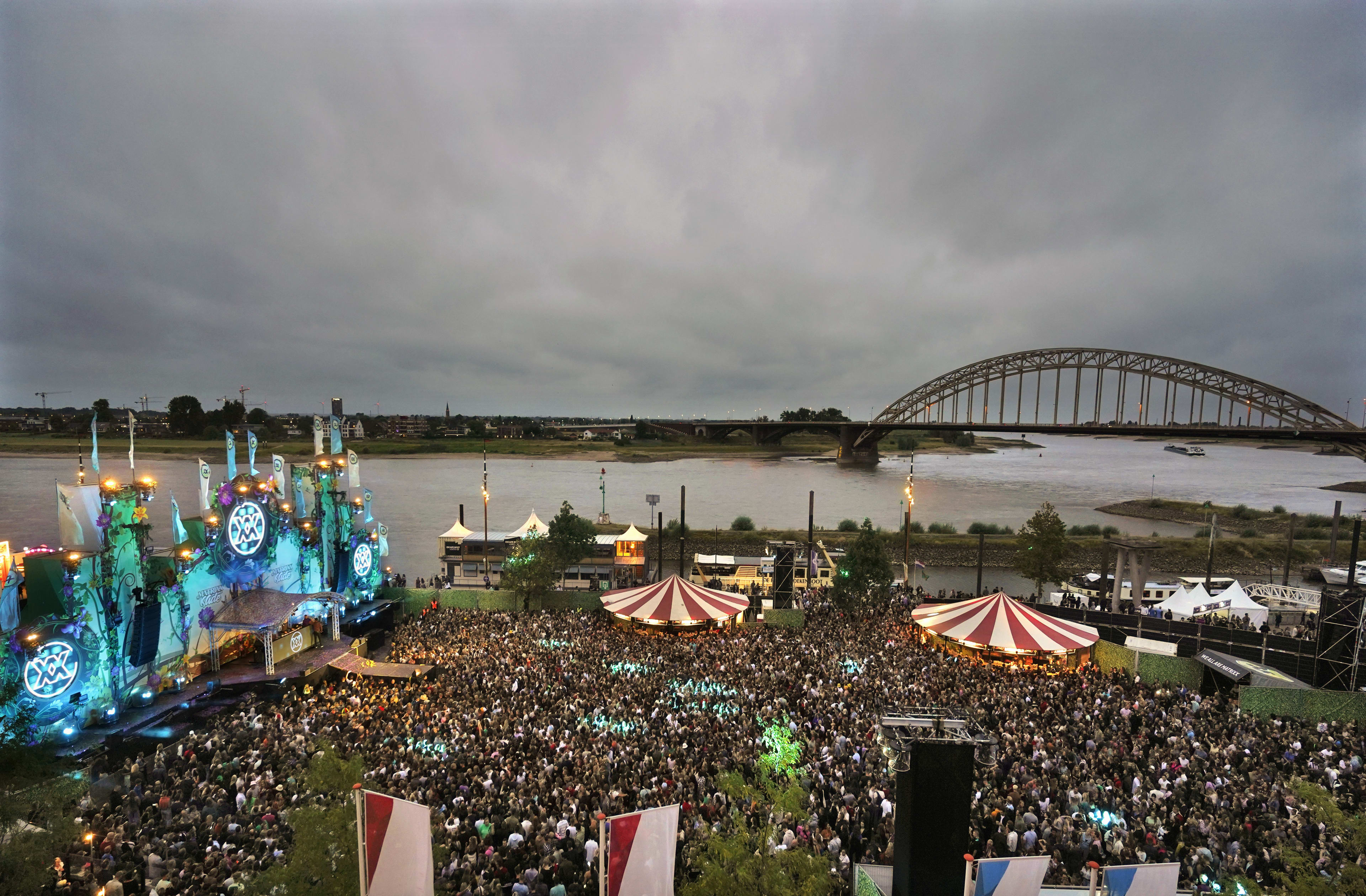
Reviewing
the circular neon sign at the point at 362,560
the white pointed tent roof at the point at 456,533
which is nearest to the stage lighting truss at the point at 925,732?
the circular neon sign at the point at 362,560

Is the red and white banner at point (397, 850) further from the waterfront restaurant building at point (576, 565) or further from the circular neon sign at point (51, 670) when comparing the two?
the waterfront restaurant building at point (576, 565)

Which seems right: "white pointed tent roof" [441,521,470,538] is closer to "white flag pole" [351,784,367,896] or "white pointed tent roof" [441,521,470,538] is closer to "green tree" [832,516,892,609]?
"green tree" [832,516,892,609]

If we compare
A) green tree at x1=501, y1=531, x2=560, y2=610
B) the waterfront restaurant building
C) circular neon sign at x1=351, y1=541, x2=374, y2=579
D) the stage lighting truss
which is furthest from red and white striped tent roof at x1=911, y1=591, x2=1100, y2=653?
circular neon sign at x1=351, y1=541, x2=374, y2=579

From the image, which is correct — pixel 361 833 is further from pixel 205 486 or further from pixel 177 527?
pixel 205 486

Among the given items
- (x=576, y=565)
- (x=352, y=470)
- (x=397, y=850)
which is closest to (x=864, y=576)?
(x=576, y=565)

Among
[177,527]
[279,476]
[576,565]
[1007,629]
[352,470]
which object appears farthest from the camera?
[576,565]

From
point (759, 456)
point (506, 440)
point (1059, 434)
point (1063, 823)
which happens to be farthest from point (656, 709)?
point (506, 440)
